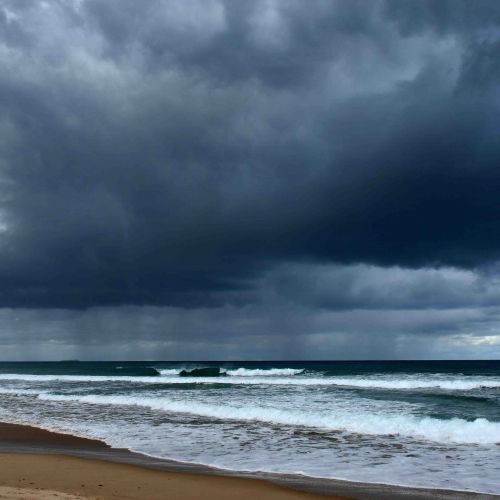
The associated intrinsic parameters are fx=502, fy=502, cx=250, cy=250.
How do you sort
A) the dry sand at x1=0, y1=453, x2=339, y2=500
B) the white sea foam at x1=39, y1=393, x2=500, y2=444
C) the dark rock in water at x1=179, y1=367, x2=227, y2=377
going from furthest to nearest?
the dark rock in water at x1=179, y1=367, x2=227, y2=377 → the white sea foam at x1=39, y1=393, x2=500, y2=444 → the dry sand at x1=0, y1=453, x2=339, y2=500

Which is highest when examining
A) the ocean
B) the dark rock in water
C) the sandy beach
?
the sandy beach

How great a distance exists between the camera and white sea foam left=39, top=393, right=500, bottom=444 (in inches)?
567

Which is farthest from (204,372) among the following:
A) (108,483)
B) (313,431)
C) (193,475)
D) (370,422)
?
(108,483)

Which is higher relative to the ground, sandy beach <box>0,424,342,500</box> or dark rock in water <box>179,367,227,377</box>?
sandy beach <box>0,424,342,500</box>

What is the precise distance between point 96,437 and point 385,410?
1111 cm

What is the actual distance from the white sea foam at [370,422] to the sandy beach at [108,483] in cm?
766

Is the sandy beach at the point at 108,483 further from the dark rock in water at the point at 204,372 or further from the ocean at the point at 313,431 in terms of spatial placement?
the dark rock in water at the point at 204,372

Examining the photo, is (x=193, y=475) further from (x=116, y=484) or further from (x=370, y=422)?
(x=370, y=422)

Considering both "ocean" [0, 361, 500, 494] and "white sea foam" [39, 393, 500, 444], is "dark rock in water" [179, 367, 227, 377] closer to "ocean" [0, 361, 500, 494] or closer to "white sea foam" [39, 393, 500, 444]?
"ocean" [0, 361, 500, 494]

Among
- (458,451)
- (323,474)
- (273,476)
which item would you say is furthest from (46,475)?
(458,451)

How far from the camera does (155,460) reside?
1116cm

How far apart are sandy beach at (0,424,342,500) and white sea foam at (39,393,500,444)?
25.1ft

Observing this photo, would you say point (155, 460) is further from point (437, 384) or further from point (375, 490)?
point (437, 384)

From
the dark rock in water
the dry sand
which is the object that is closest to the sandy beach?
the dry sand
